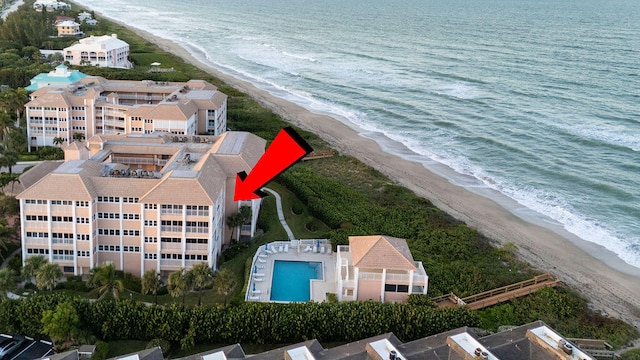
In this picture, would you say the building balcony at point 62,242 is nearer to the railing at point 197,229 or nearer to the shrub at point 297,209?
the railing at point 197,229

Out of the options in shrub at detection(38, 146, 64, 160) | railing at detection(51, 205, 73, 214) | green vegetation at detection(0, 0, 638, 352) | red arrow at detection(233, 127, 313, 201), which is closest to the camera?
red arrow at detection(233, 127, 313, 201)

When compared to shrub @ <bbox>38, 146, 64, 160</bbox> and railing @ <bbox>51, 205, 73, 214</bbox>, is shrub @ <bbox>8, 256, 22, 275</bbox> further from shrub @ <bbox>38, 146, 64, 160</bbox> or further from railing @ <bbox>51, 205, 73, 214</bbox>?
shrub @ <bbox>38, 146, 64, 160</bbox>

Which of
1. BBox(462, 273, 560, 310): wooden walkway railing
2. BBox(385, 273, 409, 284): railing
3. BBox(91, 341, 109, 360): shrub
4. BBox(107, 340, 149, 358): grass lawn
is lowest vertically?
BBox(107, 340, 149, 358): grass lawn

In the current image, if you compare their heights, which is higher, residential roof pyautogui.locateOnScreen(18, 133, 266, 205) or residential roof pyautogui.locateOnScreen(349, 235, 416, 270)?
residential roof pyautogui.locateOnScreen(18, 133, 266, 205)

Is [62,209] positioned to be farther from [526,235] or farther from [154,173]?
[526,235]

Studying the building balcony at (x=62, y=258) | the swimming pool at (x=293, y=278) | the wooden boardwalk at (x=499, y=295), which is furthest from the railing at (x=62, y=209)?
the wooden boardwalk at (x=499, y=295)

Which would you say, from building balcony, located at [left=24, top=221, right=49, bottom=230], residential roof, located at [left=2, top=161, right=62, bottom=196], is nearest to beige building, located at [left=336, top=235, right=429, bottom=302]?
building balcony, located at [left=24, top=221, right=49, bottom=230]

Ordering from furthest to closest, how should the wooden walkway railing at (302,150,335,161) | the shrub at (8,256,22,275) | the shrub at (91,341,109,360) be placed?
the wooden walkway railing at (302,150,335,161) < the shrub at (8,256,22,275) < the shrub at (91,341,109,360)
